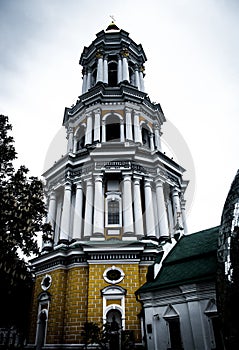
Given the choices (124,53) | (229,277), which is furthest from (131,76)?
(229,277)

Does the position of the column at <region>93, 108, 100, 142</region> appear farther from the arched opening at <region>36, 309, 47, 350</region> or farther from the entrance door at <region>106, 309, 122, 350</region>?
the arched opening at <region>36, 309, 47, 350</region>

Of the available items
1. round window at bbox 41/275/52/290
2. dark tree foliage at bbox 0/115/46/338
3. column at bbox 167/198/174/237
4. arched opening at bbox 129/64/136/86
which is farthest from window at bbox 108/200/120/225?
arched opening at bbox 129/64/136/86

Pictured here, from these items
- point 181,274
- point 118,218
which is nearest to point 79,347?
point 181,274

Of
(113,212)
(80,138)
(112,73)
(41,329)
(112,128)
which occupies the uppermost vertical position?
(112,73)

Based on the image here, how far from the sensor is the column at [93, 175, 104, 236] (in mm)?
21934

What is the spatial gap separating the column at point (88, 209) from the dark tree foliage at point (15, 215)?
31.3 ft

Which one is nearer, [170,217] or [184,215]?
[170,217]

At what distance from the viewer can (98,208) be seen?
2281 cm

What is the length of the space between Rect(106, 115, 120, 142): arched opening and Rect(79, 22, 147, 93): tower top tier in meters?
5.53

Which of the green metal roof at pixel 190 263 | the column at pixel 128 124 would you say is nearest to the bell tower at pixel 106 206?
the column at pixel 128 124

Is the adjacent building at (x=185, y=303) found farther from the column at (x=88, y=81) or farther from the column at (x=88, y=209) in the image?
the column at (x=88, y=81)

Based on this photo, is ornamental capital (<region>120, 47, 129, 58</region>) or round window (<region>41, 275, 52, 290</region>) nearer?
round window (<region>41, 275, 52, 290</region>)

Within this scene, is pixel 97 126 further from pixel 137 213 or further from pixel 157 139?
pixel 137 213

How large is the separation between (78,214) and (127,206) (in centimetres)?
405
